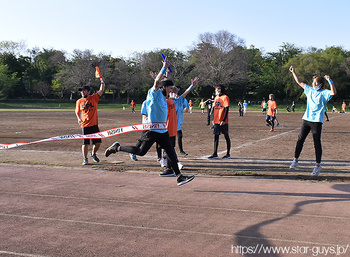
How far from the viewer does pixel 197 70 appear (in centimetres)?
7969

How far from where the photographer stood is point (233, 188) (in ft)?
21.8

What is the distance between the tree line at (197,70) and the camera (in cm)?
7208

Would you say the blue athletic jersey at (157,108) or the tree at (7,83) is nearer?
the blue athletic jersey at (157,108)

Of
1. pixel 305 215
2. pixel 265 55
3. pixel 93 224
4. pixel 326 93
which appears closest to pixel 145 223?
pixel 93 224

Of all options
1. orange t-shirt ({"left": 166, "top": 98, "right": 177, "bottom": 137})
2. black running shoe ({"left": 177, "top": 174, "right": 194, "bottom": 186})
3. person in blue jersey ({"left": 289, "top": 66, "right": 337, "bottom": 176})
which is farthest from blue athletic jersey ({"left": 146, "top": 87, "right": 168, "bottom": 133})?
person in blue jersey ({"left": 289, "top": 66, "right": 337, "bottom": 176})

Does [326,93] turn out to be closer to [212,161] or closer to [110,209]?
[212,161]

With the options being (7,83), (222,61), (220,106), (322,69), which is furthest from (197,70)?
(220,106)

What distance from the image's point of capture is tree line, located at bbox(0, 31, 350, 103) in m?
72.1

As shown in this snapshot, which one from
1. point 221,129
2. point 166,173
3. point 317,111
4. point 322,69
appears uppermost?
point 322,69

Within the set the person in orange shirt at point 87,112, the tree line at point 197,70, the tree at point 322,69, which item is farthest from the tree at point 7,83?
the person in orange shirt at point 87,112

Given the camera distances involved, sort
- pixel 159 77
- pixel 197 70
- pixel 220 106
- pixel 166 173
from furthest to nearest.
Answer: pixel 197 70 < pixel 220 106 < pixel 166 173 < pixel 159 77

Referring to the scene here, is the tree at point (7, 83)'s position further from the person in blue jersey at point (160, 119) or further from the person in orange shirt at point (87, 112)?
the person in blue jersey at point (160, 119)

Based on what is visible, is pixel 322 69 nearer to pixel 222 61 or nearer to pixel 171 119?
pixel 222 61

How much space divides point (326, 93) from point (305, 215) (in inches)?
143
